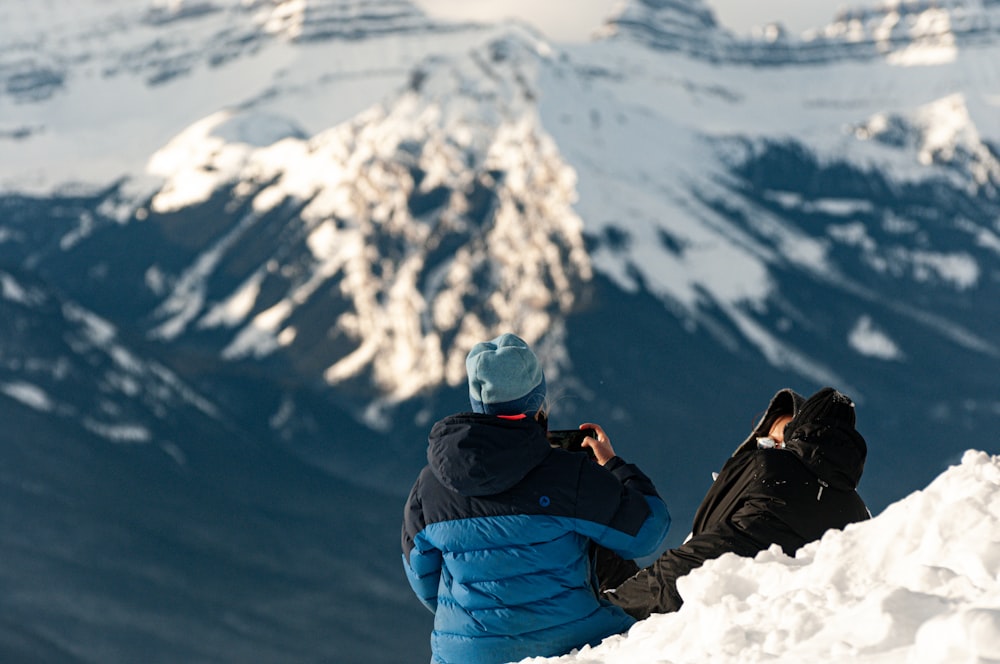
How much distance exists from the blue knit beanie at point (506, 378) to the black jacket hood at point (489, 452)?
0.14 m

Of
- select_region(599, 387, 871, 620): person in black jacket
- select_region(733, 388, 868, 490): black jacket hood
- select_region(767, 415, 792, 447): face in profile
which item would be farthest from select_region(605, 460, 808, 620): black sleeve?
select_region(767, 415, 792, 447): face in profile

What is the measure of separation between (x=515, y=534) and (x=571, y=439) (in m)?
0.90

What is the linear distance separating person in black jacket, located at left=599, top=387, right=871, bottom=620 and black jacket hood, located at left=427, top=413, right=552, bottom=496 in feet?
4.32

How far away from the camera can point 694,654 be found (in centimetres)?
711

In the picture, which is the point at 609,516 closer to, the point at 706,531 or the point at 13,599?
the point at 706,531

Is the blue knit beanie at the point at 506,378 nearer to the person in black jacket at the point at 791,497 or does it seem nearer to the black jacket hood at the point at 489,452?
the black jacket hood at the point at 489,452

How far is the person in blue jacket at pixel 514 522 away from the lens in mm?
7875

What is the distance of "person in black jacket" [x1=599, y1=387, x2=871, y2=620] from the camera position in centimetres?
819

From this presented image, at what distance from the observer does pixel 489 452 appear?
7.82 meters

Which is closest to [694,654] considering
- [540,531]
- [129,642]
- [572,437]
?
[540,531]

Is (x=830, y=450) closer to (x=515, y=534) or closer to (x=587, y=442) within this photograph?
(x=587, y=442)

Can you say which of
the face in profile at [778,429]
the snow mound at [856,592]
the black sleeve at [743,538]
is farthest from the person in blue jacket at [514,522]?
the face in profile at [778,429]

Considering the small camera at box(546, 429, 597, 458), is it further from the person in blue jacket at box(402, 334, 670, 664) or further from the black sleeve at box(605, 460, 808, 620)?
the black sleeve at box(605, 460, 808, 620)

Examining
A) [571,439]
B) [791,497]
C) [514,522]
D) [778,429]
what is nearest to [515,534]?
[514,522]
